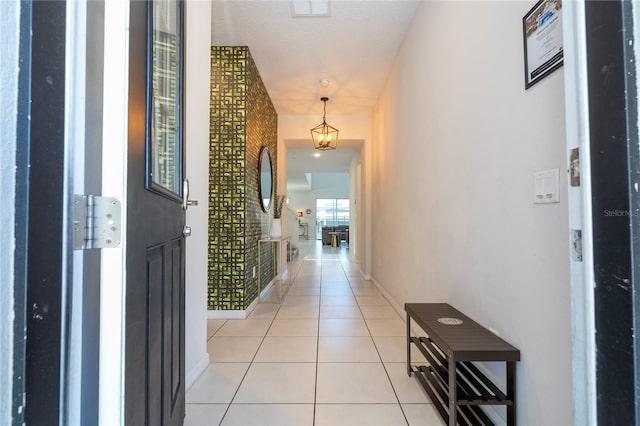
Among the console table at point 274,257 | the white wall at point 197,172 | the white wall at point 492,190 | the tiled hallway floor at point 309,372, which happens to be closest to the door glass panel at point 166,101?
the white wall at point 197,172

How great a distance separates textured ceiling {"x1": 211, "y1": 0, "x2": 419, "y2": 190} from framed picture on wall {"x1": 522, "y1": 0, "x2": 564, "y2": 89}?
1.71 m

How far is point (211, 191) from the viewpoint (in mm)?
3180

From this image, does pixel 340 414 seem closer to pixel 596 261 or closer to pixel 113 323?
pixel 113 323

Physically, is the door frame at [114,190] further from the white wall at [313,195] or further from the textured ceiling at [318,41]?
the white wall at [313,195]

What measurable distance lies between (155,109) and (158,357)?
0.78 metres

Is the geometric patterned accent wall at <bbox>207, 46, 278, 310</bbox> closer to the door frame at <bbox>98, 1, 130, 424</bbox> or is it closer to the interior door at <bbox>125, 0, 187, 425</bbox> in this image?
the interior door at <bbox>125, 0, 187, 425</bbox>

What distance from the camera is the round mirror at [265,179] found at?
3.86 meters

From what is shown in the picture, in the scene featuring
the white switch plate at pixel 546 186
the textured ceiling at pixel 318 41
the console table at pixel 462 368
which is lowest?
the console table at pixel 462 368

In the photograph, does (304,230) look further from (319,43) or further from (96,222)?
(96,222)

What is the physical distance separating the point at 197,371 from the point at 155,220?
141cm

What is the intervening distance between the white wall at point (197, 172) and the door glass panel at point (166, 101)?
21.9 inches

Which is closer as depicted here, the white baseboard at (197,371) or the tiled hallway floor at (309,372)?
the tiled hallway floor at (309,372)

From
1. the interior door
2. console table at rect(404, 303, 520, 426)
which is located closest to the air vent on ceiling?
the interior door

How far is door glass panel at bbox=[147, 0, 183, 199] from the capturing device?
3.05 ft
